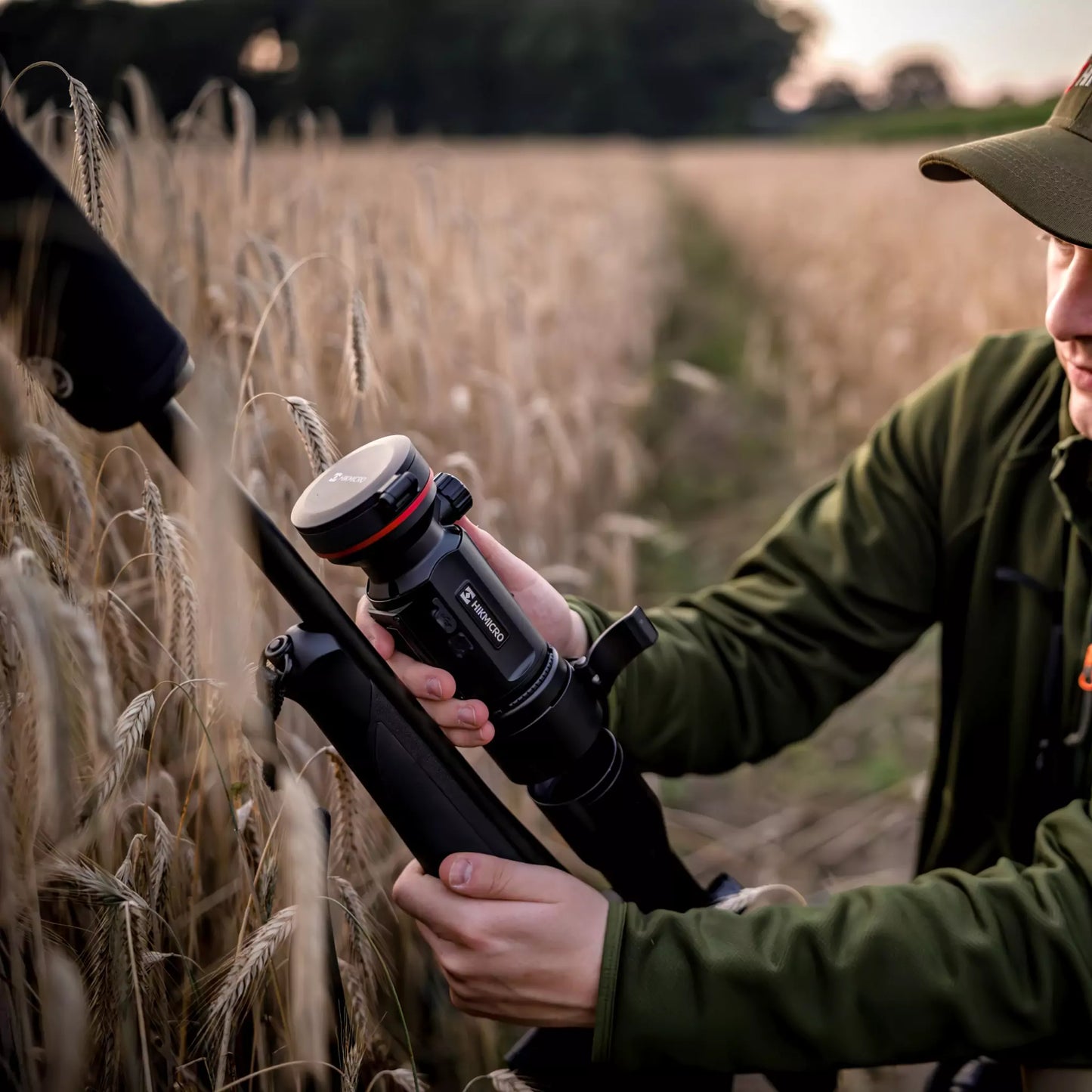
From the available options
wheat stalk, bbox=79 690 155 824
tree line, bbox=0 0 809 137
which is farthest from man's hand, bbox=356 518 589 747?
tree line, bbox=0 0 809 137

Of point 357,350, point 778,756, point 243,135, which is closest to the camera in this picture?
point 357,350

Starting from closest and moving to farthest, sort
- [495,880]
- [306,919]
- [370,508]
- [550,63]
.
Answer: [306,919] < [370,508] < [495,880] < [550,63]

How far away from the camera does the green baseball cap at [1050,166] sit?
3.22ft

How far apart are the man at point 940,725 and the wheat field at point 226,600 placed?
22cm

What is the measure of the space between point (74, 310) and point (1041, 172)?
949 mm

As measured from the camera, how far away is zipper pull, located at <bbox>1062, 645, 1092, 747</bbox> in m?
1.07

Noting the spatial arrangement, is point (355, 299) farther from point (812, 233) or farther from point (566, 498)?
point (812, 233)

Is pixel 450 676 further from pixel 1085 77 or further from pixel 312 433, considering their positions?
pixel 1085 77

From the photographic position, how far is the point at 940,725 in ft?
4.79

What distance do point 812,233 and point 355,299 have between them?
8774 mm

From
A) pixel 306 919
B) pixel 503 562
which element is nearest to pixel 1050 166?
pixel 503 562

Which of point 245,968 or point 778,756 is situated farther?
point 778,756

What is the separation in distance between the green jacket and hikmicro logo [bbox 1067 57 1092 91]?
0.33 metres

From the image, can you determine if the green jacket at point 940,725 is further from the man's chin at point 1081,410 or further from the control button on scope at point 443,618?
the control button on scope at point 443,618
